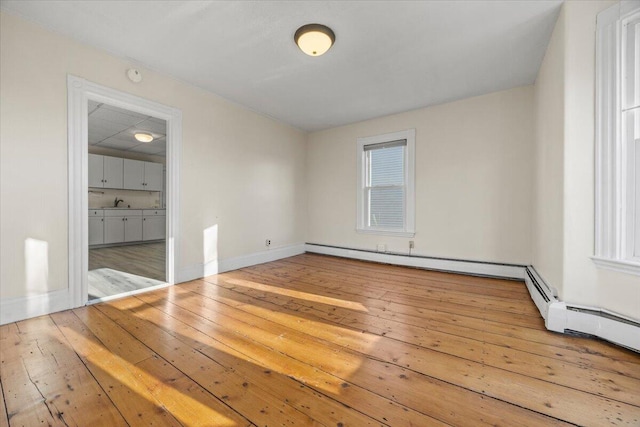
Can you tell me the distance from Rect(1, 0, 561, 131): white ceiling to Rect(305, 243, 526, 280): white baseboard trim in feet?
7.90

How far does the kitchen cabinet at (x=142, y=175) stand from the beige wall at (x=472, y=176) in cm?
605

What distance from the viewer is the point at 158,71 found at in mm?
3035

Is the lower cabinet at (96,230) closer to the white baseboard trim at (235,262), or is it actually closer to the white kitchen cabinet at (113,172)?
the white kitchen cabinet at (113,172)

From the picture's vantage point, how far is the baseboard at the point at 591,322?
1.70m

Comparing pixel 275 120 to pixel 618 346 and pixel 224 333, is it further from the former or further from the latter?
pixel 618 346

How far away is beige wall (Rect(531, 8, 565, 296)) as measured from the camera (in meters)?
2.10

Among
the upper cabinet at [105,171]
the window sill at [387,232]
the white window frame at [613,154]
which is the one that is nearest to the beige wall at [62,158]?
the window sill at [387,232]

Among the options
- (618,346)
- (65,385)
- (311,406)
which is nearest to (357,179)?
(618,346)

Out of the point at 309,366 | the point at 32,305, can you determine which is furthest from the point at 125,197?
the point at 309,366

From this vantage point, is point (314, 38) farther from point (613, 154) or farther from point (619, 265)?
point (619, 265)

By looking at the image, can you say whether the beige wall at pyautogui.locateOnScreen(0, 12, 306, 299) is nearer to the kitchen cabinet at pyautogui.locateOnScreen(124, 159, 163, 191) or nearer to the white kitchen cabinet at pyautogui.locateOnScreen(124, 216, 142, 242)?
the white kitchen cabinet at pyautogui.locateOnScreen(124, 216, 142, 242)

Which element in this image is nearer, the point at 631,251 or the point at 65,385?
the point at 65,385

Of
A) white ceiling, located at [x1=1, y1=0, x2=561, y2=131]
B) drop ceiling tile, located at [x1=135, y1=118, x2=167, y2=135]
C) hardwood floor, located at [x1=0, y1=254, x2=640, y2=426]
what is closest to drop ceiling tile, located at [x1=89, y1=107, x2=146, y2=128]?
drop ceiling tile, located at [x1=135, y1=118, x2=167, y2=135]

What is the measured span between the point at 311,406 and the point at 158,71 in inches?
145
